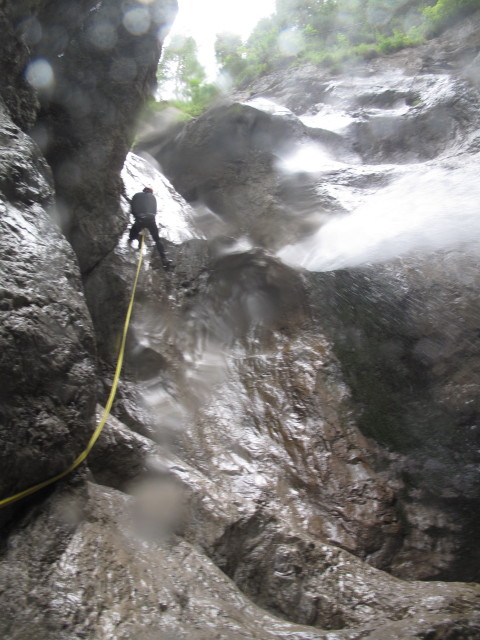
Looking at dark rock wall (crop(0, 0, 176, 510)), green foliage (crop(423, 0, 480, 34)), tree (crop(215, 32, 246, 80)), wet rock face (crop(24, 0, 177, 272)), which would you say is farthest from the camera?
tree (crop(215, 32, 246, 80))

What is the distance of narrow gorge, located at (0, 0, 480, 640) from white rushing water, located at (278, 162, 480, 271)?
0.05 meters

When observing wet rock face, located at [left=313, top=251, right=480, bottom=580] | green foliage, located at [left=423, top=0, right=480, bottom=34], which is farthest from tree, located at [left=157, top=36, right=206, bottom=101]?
wet rock face, located at [left=313, top=251, right=480, bottom=580]

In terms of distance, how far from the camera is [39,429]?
366 centimetres

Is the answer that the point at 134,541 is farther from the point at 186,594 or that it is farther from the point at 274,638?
the point at 274,638

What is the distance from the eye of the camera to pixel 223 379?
727 centimetres

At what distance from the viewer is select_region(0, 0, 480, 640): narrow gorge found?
3.51 metres

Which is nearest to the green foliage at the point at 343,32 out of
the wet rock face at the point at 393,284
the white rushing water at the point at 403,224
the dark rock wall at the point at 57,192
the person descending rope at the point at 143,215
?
the wet rock face at the point at 393,284

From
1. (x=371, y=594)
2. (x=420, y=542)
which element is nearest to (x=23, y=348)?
(x=371, y=594)

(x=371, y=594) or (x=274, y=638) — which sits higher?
(x=371, y=594)

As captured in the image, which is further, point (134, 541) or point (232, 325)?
point (232, 325)

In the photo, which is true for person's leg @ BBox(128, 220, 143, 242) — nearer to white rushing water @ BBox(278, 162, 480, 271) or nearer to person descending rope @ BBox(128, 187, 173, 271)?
person descending rope @ BBox(128, 187, 173, 271)

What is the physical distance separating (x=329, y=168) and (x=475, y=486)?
817 centimetres

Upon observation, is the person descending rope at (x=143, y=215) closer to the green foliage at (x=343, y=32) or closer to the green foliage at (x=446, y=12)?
the green foliage at (x=343, y=32)

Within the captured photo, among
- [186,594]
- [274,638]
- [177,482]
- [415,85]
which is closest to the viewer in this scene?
[274,638]
